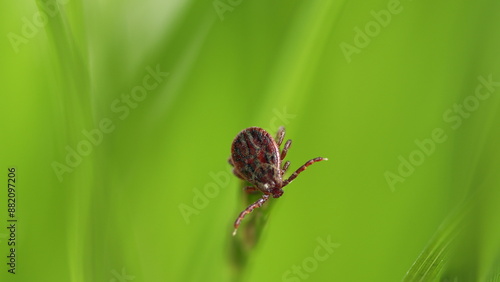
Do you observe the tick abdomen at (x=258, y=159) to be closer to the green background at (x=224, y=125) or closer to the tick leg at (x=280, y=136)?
the tick leg at (x=280, y=136)

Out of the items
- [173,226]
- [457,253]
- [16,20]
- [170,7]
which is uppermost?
[16,20]

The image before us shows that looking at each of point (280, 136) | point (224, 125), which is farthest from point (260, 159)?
point (224, 125)

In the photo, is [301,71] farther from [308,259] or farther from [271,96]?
[308,259]

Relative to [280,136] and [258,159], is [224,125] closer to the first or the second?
[280,136]

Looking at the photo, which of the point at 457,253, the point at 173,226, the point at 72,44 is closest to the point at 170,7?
the point at 72,44

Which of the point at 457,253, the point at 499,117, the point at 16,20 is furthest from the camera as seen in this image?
the point at 16,20

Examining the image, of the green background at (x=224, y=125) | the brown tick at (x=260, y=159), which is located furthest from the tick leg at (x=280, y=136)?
the green background at (x=224, y=125)

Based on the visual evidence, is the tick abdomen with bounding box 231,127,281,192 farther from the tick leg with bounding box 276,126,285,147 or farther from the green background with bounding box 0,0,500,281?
the green background with bounding box 0,0,500,281
